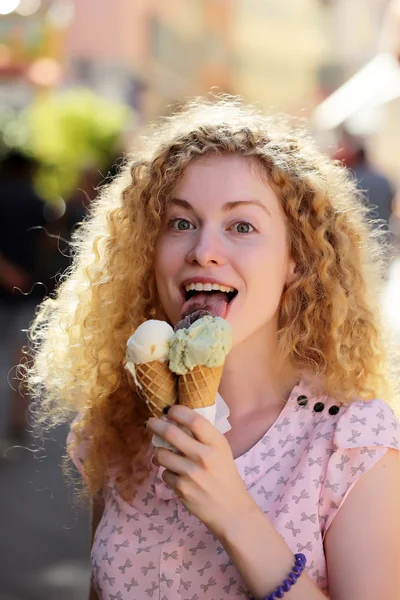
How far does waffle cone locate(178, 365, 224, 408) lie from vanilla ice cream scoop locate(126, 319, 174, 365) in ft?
0.24

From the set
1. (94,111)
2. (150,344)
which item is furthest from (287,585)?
(94,111)

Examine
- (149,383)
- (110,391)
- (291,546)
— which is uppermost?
(110,391)

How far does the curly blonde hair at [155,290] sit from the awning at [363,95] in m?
7.61

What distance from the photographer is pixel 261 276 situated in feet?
7.14

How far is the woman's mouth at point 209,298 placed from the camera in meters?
2.12

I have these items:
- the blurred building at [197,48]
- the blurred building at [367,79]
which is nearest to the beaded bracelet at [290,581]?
the blurred building at [367,79]

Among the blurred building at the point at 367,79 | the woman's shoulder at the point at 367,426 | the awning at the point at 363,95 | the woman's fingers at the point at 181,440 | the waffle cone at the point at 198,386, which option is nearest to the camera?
the woman's fingers at the point at 181,440

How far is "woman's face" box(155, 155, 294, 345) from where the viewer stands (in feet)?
7.05

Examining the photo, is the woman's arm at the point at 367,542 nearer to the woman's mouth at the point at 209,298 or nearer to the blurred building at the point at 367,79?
the woman's mouth at the point at 209,298

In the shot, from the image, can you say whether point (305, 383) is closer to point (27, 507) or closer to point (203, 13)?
point (27, 507)

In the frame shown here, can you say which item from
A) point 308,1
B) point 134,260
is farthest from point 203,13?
point 134,260

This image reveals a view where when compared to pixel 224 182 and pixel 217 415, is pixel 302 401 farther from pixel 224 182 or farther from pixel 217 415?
pixel 224 182

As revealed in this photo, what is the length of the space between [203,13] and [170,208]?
26089mm

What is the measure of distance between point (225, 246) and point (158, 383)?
39 centimetres
